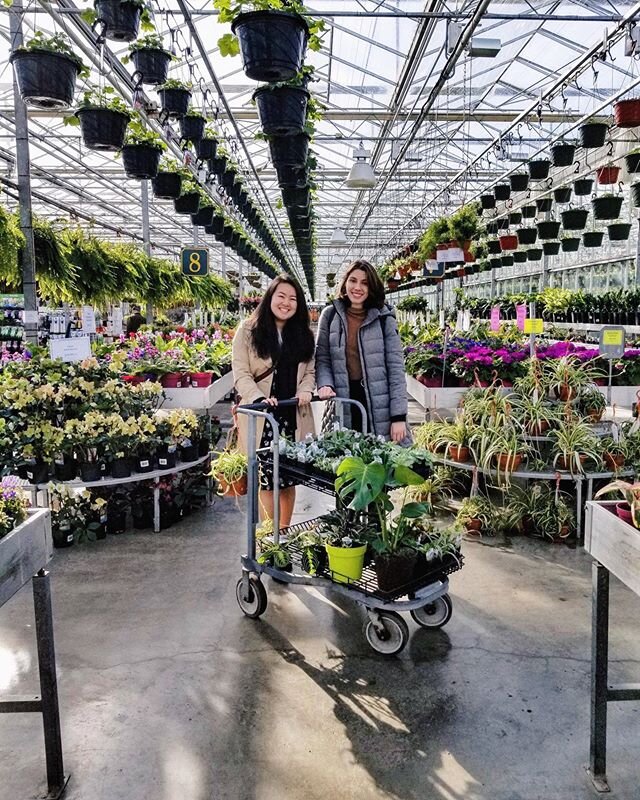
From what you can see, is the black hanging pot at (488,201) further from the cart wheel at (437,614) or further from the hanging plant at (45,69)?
the cart wheel at (437,614)

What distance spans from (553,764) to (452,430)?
8.44 feet

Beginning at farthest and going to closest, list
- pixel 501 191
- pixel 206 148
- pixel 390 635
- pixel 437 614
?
pixel 501 191 → pixel 206 148 → pixel 437 614 → pixel 390 635

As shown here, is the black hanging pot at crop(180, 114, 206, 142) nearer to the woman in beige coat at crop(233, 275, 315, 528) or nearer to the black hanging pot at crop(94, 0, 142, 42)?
the black hanging pot at crop(94, 0, 142, 42)

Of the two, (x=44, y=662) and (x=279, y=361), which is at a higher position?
(x=279, y=361)

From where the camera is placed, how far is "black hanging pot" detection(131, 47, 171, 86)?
4.77 meters

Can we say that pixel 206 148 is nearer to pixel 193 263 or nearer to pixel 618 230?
pixel 193 263

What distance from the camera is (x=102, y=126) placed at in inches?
178

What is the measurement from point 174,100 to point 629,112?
3527mm

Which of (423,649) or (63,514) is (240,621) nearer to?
(423,649)

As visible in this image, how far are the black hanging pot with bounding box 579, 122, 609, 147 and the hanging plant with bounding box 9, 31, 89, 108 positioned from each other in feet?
15.1

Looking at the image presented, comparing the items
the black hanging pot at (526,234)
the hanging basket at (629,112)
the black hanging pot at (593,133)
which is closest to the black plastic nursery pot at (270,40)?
the hanging basket at (629,112)

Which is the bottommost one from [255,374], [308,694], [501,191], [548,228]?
[308,694]

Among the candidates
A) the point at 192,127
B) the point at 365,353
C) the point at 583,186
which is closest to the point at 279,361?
the point at 365,353

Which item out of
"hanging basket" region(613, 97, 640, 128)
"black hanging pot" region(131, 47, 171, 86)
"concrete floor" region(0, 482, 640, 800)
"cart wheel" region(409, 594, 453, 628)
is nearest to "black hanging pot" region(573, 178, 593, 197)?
"hanging basket" region(613, 97, 640, 128)
